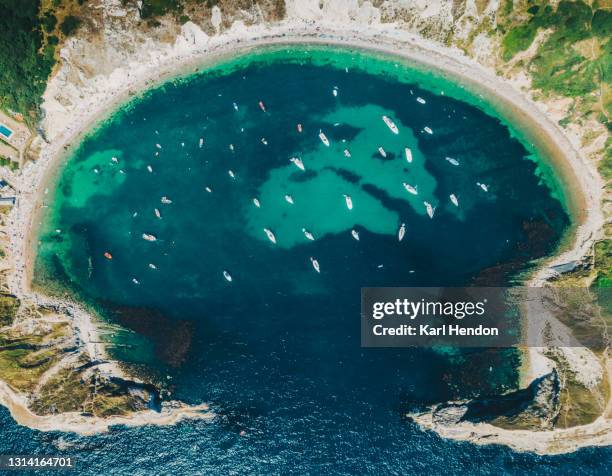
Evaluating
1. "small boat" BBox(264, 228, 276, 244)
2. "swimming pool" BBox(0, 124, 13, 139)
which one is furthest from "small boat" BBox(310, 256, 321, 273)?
"swimming pool" BBox(0, 124, 13, 139)

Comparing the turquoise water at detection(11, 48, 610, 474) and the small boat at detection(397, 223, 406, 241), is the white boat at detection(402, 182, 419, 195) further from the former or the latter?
the small boat at detection(397, 223, 406, 241)

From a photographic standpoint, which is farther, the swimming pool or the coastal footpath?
the swimming pool

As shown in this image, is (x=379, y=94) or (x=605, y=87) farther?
(x=379, y=94)

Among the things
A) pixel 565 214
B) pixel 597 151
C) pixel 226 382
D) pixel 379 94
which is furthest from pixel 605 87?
pixel 226 382

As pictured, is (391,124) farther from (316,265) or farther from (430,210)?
(316,265)

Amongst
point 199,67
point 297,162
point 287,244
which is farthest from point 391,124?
point 199,67

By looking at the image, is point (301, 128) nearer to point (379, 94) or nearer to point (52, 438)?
point (379, 94)
